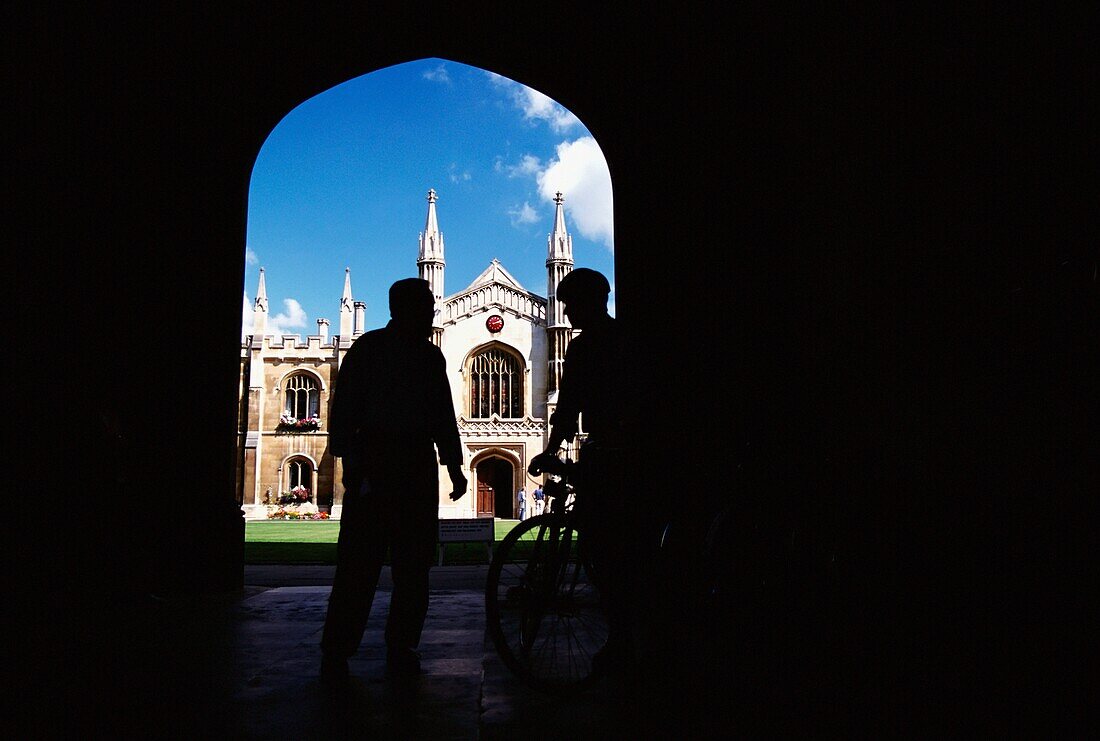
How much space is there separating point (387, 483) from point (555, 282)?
103 ft

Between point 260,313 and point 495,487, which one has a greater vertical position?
point 260,313

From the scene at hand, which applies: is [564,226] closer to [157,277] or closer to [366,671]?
[157,277]

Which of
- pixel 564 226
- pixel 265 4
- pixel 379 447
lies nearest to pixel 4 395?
pixel 379 447

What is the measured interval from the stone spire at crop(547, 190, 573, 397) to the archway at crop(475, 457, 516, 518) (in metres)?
4.02

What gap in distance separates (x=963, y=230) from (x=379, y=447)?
7.54 feet

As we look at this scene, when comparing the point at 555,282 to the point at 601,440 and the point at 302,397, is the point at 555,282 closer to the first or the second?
the point at 302,397

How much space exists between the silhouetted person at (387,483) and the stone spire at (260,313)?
36655mm

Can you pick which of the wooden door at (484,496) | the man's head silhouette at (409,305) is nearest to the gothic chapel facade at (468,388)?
the wooden door at (484,496)

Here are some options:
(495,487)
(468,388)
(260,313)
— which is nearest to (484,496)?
(495,487)

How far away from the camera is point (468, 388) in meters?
34.1

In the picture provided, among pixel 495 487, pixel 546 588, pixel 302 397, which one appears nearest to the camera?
pixel 546 588

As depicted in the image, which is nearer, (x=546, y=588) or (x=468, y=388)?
(x=546, y=588)

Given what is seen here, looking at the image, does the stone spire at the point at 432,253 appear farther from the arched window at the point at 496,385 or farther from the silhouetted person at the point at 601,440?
the silhouetted person at the point at 601,440

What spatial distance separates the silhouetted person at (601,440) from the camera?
2.34 metres
